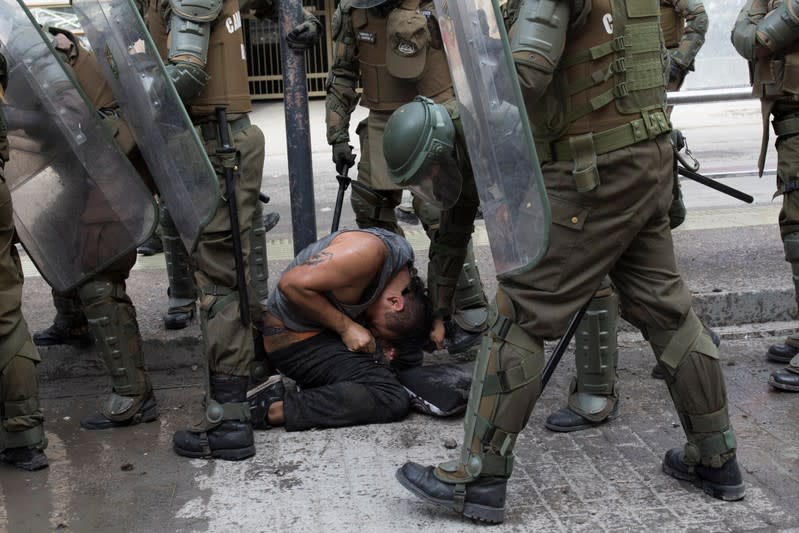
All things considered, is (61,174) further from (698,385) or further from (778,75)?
(778,75)

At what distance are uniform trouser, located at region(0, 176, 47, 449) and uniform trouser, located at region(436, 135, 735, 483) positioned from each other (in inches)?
64.5

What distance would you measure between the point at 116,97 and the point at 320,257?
1023mm

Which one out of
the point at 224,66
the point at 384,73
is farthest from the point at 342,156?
the point at 224,66

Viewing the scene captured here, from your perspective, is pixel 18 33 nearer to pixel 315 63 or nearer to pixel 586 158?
pixel 586 158

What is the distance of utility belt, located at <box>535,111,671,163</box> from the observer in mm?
3234

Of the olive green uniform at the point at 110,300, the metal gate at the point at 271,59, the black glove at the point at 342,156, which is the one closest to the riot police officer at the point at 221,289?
the olive green uniform at the point at 110,300

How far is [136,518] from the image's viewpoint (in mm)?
3578

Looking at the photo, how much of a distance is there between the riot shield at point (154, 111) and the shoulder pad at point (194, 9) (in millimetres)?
208

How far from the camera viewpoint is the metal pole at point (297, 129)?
4.92m

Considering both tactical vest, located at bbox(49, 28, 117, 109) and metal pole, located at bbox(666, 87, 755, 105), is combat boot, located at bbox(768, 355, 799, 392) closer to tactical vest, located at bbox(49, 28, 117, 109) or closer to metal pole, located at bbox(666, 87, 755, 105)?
tactical vest, located at bbox(49, 28, 117, 109)

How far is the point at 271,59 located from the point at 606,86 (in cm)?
1348

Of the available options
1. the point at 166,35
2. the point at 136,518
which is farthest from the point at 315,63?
the point at 136,518

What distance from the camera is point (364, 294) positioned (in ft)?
14.7

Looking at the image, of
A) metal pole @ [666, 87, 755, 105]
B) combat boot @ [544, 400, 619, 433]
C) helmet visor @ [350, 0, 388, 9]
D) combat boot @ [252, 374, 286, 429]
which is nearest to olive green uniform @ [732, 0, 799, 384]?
combat boot @ [544, 400, 619, 433]
